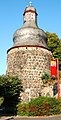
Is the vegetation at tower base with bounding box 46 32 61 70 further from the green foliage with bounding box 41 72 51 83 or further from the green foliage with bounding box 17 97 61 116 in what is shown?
the green foliage with bounding box 17 97 61 116

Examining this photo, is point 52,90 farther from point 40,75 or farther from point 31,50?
point 31,50

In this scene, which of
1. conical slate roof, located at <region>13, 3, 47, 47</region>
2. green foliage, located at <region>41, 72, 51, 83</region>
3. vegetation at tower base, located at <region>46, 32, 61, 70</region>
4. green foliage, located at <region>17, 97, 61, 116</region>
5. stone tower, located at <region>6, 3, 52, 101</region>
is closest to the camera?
green foliage, located at <region>17, 97, 61, 116</region>

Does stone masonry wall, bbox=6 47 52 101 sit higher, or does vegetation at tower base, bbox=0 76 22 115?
stone masonry wall, bbox=6 47 52 101

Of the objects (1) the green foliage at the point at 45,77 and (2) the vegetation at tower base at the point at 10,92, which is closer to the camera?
(2) the vegetation at tower base at the point at 10,92

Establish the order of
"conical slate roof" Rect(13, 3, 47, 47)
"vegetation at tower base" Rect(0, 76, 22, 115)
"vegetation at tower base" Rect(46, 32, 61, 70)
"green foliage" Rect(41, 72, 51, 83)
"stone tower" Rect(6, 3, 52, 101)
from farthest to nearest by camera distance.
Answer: "vegetation at tower base" Rect(46, 32, 61, 70)
"conical slate roof" Rect(13, 3, 47, 47)
"green foliage" Rect(41, 72, 51, 83)
"stone tower" Rect(6, 3, 52, 101)
"vegetation at tower base" Rect(0, 76, 22, 115)

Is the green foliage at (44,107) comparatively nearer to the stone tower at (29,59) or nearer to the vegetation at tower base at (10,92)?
the vegetation at tower base at (10,92)

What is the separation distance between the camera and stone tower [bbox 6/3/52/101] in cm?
2755

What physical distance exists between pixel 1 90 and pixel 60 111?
6550mm

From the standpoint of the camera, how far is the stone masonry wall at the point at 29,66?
2742cm

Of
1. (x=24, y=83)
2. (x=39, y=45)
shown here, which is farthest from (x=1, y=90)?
(x=39, y=45)

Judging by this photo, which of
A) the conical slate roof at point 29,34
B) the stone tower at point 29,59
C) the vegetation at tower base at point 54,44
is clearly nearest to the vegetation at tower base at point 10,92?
the stone tower at point 29,59

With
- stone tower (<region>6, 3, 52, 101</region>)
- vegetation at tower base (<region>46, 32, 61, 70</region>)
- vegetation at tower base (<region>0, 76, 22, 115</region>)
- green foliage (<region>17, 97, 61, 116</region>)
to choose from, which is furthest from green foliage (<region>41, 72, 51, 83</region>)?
vegetation at tower base (<region>46, 32, 61, 70</region>)

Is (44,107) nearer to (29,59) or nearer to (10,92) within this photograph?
(10,92)

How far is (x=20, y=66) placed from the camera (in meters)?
28.2
